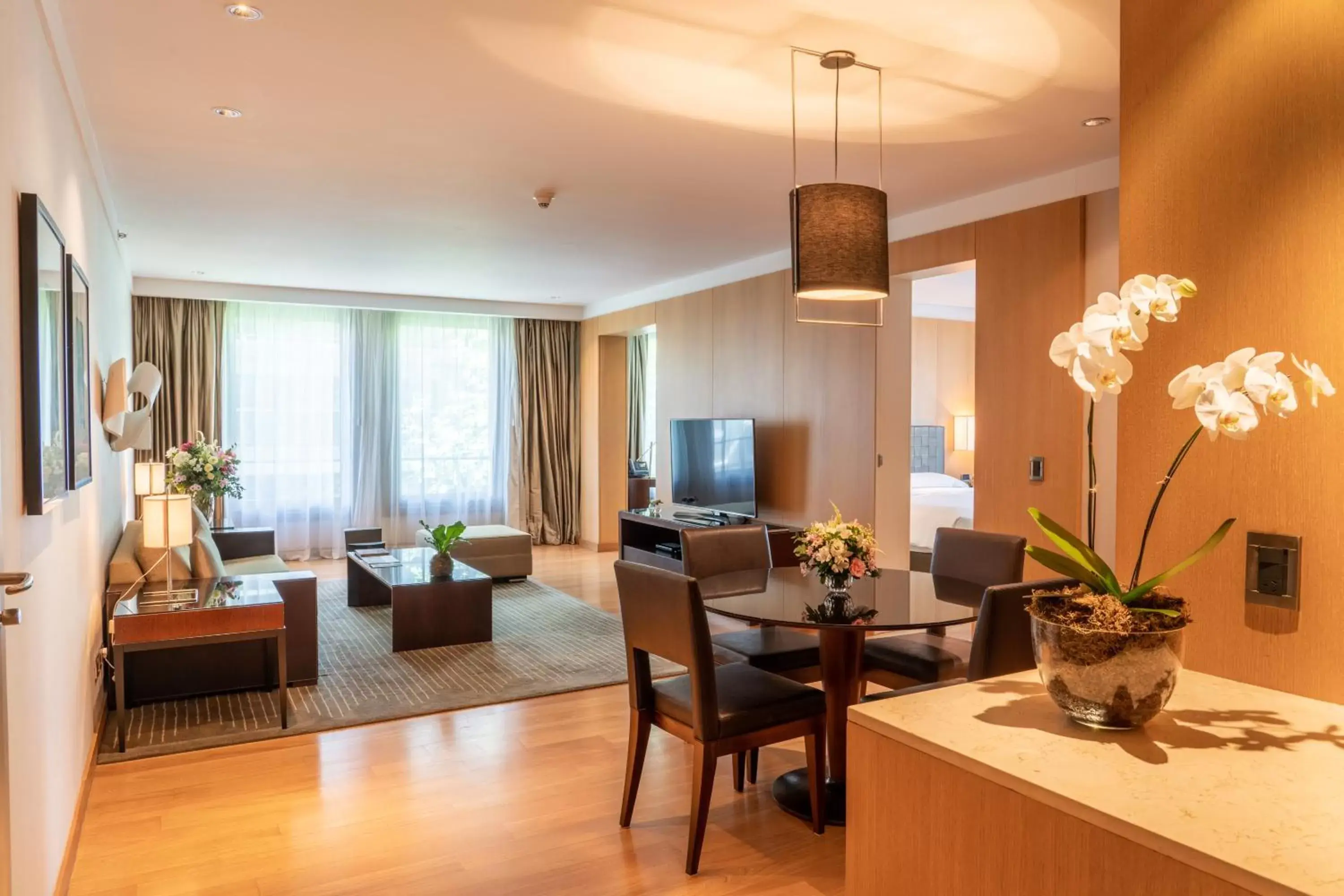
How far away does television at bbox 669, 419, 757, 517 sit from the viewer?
6.64 metres

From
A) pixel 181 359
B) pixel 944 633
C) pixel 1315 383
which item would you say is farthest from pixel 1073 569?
pixel 181 359

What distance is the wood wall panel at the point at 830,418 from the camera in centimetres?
566

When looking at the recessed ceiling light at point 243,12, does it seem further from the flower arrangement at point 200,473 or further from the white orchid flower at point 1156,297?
the flower arrangement at point 200,473

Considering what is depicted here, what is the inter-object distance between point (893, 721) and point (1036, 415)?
3655 millimetres

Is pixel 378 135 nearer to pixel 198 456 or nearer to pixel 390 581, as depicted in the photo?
pixel 390 581

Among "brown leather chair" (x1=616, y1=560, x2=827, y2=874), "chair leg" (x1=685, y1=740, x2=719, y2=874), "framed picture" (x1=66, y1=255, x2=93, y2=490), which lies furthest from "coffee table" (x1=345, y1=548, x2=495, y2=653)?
"chair leg" (x1=685, y1=740, x2=719, y2=874)

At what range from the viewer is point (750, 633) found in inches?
144

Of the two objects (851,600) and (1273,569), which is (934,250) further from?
(1273,569)

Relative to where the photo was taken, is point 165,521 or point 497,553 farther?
point 497,553

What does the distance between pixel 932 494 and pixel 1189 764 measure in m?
7.06

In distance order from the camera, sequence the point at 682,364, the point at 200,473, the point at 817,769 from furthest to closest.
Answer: the point at 682,364 → the point at 200,473 → the point at 817,769

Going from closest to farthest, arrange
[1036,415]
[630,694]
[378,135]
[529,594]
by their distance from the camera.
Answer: [630,694] < [378,135] < [1036,415] < [529,594]

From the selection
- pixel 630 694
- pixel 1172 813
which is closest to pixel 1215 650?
pixel 1172 813

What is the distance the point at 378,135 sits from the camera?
3.95m
